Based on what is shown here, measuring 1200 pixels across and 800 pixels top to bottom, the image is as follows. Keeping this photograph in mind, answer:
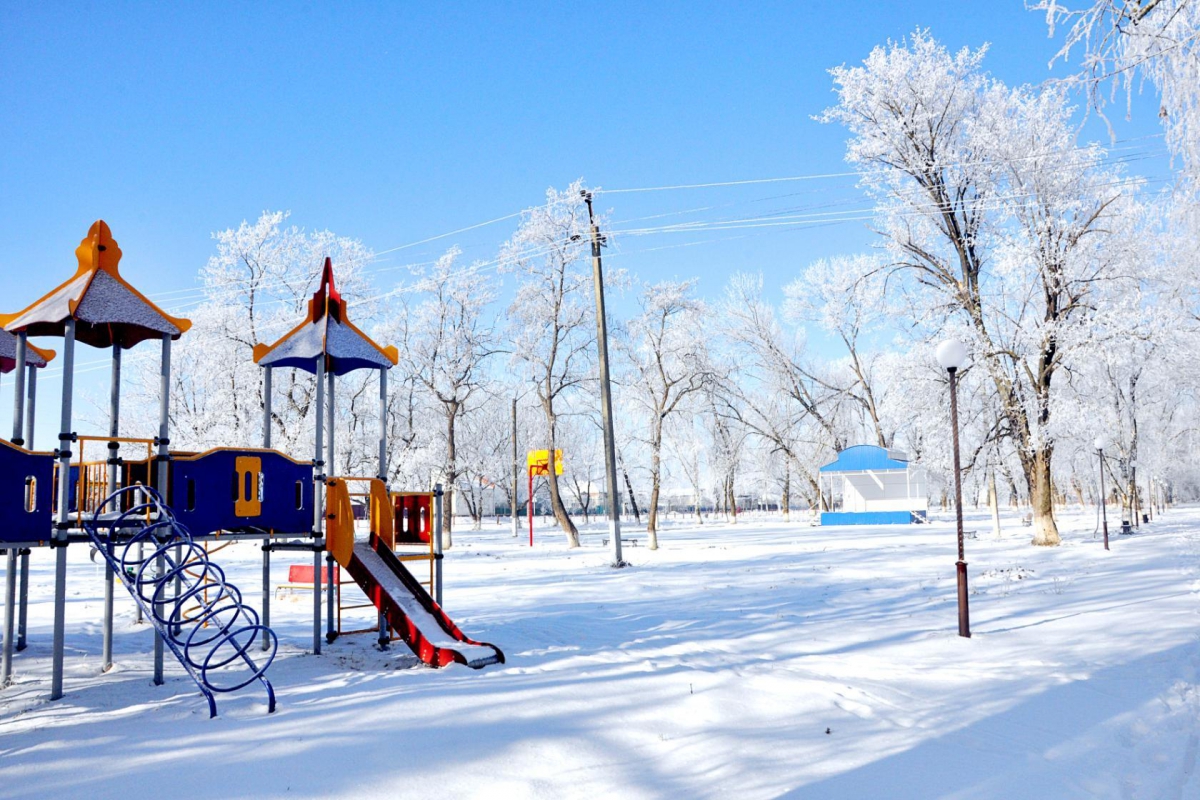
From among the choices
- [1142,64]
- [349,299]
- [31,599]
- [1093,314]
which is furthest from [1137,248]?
[31,599]

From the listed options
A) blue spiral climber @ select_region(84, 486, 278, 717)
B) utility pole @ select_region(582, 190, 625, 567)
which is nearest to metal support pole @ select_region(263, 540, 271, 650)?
blue spiral climber @ select_region(84, 486, 278, 717)

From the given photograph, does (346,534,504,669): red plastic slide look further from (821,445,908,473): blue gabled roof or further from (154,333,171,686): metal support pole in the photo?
(821,445,908,473): blue gabled roof

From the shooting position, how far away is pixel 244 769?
512 cm

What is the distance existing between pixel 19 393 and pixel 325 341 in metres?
3.12

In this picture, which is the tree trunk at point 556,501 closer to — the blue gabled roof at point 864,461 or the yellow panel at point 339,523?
the blue gabled roof at point 864,461

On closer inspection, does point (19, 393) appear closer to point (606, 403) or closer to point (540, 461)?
point (606, 403)

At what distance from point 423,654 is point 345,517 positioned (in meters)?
1.94

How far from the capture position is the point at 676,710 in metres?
6.56

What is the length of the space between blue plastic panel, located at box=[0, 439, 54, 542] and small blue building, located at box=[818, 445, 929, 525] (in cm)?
3838

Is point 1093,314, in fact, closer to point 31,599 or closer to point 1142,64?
point 1142,64

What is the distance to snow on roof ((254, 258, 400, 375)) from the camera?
10.2 metres

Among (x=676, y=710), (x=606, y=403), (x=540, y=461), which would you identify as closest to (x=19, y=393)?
(x=676, y=710)

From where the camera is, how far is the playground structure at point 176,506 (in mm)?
7324

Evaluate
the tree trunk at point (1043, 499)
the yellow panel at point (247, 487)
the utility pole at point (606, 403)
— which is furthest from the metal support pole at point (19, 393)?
the tree trunk at point (1043, 499)
